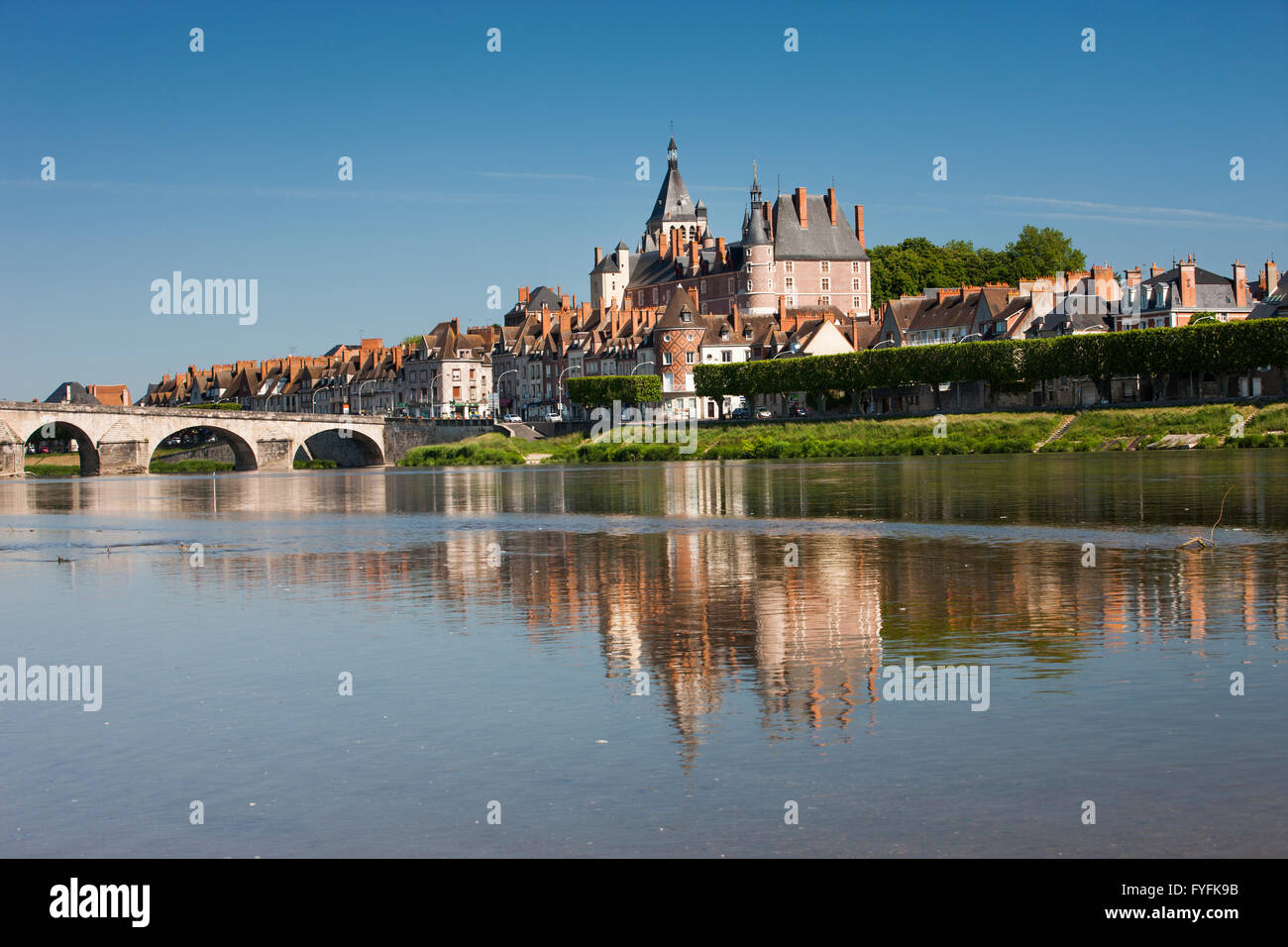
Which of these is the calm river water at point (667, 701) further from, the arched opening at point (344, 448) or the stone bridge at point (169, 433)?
the arched opening at point (344, 448)

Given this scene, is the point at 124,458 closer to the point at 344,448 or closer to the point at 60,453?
the point at 344,448

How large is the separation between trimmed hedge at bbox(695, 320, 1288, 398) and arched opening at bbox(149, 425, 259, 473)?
151 feet

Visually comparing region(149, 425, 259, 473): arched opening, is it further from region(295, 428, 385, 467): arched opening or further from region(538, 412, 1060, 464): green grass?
region(538, 412, 1060, 464): green grass

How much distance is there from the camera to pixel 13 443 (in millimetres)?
122812

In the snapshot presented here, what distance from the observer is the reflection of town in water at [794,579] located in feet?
53.0

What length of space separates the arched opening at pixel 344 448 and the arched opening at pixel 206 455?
28.5 ft

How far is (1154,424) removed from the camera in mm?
87000

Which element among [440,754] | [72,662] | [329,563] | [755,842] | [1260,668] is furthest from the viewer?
[329,563]

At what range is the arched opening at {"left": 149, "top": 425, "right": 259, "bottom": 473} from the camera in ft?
454

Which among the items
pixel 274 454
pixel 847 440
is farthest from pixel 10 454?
pixel 847 440

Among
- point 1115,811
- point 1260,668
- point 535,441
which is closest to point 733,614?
point 1260,668

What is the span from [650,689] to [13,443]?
121358mm

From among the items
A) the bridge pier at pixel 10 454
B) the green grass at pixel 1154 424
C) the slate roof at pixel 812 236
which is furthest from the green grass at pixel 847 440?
the slate roof at pixel 812 236
